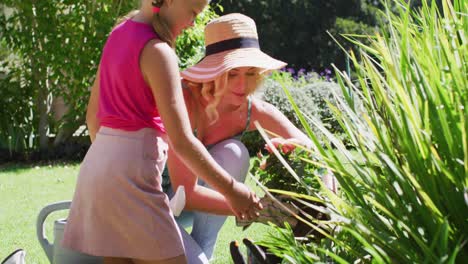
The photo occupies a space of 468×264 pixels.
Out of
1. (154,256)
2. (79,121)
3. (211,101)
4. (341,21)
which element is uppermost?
(211,101)

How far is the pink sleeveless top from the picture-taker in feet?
7.97

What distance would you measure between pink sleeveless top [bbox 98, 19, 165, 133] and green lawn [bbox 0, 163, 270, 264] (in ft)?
3.34

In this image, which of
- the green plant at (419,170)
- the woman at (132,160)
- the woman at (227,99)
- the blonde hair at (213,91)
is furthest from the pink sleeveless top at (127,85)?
the green plant at (419,170)

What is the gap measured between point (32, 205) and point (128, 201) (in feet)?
13.0

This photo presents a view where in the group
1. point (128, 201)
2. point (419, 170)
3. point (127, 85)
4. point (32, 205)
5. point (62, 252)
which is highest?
point (419, 170)

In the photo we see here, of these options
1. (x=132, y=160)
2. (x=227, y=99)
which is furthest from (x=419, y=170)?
(x=227, y=99)

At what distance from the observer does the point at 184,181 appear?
2.78 metres

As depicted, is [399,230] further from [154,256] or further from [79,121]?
[79,121]

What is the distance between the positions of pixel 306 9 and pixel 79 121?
16997mm

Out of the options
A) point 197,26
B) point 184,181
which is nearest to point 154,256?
point 184,181

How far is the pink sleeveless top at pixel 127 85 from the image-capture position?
243 cm

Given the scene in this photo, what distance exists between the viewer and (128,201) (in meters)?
2.49

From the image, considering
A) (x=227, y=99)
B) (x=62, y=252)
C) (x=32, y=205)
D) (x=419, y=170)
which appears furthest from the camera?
(x=32, y=205)

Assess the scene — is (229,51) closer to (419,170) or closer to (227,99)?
(227,99)
